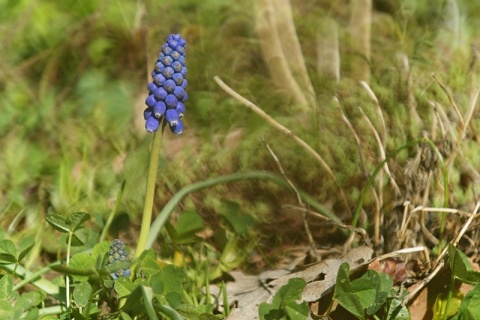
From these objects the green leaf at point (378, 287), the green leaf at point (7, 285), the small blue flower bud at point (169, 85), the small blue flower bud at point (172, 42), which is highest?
the small blue flower bud at point (172, 42)

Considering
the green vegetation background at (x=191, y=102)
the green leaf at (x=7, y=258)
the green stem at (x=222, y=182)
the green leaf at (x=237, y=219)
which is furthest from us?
the green vegetation background at (x=191, y=102)

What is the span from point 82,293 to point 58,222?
242 mm

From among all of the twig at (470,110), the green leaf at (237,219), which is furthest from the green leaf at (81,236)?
the twig at (470,110)

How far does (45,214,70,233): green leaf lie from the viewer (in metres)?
2.22

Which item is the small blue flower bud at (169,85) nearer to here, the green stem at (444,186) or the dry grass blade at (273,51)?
the green stem at (444,186)

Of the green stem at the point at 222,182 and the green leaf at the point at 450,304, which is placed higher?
the green stem at the point at 222,182

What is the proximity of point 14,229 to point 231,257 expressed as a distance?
72cm

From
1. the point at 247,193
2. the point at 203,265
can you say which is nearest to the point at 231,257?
the point at 203,265

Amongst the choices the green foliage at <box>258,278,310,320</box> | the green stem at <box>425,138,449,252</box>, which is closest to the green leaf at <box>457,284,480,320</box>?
the green stem at <box>425,138,449,252</box>

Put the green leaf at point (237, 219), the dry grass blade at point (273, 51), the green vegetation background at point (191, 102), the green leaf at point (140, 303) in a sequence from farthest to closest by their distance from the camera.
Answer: the dry grass blade at point (273, 51) < the green vegetation background at point (191, 102) < the green leaf at point (237, 219) < the green leaf at point (140, 303)

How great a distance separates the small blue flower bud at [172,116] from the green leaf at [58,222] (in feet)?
1.29

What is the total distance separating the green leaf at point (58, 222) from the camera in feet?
7.29

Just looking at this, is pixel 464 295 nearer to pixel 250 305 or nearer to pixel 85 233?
pixel 250 305

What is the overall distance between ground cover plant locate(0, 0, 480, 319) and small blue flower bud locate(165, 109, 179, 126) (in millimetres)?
11
